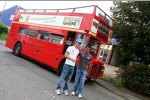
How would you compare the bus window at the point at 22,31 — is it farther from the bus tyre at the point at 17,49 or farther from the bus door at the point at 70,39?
the bus door at the point at 70,39

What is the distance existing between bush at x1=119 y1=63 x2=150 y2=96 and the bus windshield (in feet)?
8.23

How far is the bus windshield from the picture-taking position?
1423cm

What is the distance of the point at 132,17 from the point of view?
16.8m

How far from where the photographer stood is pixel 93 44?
1459 cm

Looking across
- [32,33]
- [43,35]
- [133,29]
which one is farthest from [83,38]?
[32,33]

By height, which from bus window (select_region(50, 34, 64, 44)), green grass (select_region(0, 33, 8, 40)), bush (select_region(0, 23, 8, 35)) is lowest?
green grass (select_region(0, 33, 8, 40))

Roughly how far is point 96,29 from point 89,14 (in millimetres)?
834

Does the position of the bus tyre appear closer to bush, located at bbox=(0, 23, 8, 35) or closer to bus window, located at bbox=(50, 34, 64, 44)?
bus window, located at bbox=(50, 34, 64, 44)

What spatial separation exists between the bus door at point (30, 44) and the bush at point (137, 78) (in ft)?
18.7

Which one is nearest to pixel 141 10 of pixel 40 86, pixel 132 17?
pixel 132 17

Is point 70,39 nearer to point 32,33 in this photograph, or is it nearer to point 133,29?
point 133,29

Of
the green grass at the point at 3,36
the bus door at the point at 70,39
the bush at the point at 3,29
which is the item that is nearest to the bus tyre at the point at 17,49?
the bus door at the point at 70,39

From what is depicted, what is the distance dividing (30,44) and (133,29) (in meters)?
6.63

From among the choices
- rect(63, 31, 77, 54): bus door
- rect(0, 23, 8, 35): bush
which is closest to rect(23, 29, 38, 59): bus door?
rect(63, 31, 77, 54): bus door
